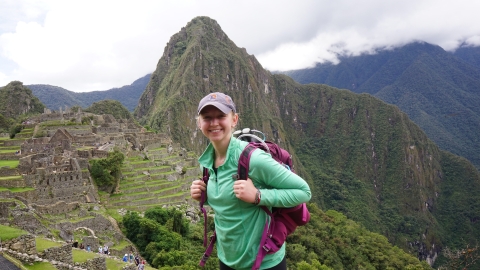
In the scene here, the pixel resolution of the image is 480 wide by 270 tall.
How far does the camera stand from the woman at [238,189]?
277cm

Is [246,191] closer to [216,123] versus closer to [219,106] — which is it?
[216,123]

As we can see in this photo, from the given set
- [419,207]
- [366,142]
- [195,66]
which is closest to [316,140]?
[366,142]

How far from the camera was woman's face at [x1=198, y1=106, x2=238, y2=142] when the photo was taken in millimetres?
3012

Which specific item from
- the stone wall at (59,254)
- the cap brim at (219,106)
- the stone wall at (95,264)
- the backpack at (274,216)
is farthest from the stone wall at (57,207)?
the backpack at (274,216)

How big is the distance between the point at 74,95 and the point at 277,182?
510 ft

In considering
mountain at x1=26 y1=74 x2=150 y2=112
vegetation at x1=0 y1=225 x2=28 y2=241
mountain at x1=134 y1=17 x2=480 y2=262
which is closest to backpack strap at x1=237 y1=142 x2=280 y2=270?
vegetation at x1=0 y1=225 x2=28 y2=241

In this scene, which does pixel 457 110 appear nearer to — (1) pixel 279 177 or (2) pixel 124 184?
(2) pixel 124 184

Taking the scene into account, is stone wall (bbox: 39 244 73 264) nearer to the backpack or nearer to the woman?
the woman

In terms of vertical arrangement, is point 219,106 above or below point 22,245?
above

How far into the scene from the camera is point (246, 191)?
275 centimetres

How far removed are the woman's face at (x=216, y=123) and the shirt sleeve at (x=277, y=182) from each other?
410mm

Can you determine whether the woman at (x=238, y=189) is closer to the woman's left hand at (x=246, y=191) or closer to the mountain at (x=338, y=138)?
the woman's left hand at (x=246, y=191)

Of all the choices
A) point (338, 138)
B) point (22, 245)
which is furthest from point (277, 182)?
point (338, 138)

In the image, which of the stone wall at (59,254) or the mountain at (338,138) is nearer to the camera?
the stone wall at (59,254)
